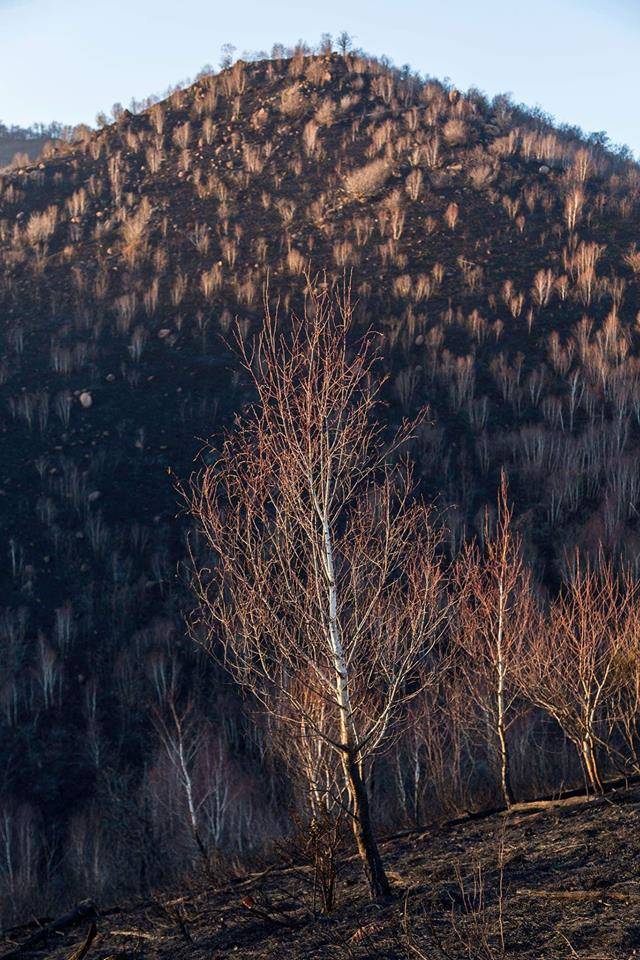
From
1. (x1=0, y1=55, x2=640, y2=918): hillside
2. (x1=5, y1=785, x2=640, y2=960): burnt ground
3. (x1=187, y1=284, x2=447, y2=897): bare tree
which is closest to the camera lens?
(x1=5, y1=785, x2=640, y2=960): burnt ground

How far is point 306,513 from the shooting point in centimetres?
770

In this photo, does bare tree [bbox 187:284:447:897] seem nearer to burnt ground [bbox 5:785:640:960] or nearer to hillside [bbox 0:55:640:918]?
burnt ground [bbox 5:785:640:960]

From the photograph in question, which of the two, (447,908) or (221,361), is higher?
(221,361)

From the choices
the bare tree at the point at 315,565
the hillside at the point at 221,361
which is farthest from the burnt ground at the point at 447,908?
the hillside at the point at 221,361

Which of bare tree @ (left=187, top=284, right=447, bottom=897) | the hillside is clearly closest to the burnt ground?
bare tree @ (left=187, top=284, right=447, bottom=897)

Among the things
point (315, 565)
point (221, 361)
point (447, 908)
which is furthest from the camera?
point (221, 361)

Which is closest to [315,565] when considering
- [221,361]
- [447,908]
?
[447,908]

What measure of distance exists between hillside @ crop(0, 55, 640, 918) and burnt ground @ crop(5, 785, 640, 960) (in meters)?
7.12

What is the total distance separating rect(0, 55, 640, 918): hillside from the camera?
25359mm

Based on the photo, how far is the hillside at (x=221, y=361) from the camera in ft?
83.2

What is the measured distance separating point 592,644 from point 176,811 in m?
12.7

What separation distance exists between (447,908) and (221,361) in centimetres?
3840

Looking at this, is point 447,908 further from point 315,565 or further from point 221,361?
point 221,361

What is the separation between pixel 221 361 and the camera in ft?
142
